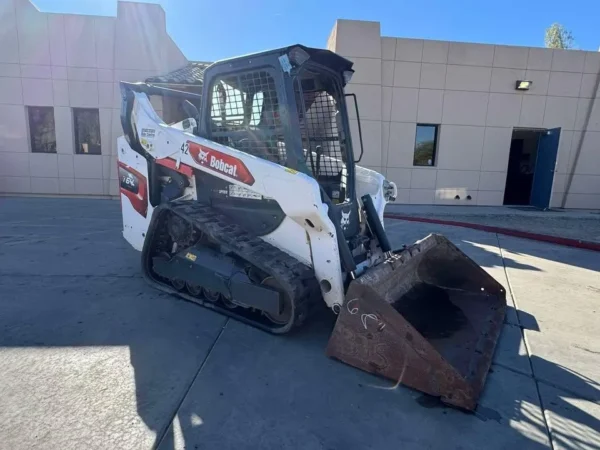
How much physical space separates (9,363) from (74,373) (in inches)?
21.5

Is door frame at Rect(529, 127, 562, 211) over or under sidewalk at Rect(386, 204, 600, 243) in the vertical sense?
over

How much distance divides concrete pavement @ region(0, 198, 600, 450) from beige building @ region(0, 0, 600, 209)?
8.54 metres

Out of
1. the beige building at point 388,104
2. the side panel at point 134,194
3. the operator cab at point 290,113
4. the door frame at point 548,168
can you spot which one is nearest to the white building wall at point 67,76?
the beige building at point 388,104

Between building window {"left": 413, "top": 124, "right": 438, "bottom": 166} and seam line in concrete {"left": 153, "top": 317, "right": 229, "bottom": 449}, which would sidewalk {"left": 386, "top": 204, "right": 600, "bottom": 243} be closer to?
building window {"left": 413, "top": 124, "right": 438, "bottom": 166}

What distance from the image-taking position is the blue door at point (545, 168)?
11.9 metres

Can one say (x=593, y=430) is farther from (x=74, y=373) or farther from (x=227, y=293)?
(x=74, y=373)

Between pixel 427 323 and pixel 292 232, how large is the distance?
146 cm

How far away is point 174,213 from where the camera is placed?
4039 millimetres

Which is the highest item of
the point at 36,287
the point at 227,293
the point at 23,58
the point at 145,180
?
the point at 23,58

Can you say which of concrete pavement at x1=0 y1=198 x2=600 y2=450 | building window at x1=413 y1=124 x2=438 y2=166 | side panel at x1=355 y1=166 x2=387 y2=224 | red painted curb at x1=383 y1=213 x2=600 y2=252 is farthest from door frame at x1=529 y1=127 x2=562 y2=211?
side panel at x1=355 y1=166 x2=387 y2=224

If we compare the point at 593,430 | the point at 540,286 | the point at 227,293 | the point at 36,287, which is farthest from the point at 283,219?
the point at 540,286

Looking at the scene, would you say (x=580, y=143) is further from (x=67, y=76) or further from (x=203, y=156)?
(x=67, y=76)

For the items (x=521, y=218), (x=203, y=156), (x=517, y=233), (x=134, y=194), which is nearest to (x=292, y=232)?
(x=203, y=156)

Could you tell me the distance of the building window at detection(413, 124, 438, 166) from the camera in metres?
12.3
